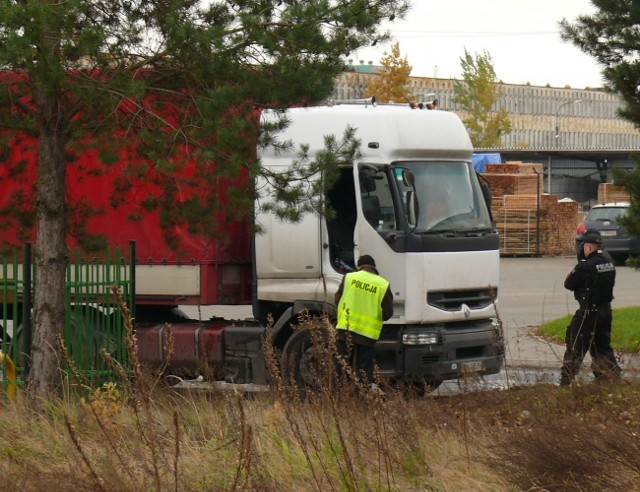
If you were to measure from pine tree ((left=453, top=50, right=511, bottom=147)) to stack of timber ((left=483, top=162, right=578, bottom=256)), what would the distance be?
27.3 metres

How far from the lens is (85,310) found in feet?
39.3

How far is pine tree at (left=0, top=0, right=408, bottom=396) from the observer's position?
9.51 m

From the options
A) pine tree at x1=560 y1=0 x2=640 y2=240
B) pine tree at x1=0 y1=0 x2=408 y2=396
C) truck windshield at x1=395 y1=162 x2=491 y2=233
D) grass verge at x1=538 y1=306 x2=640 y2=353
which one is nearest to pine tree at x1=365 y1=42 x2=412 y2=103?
grass verge at x1=538 y1=306 x2=640 y2=353

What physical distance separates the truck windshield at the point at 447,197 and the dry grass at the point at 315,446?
355cm

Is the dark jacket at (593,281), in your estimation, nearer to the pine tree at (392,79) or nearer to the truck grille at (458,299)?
the truck grille at (458,299)

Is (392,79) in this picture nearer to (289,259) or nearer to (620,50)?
(620,50)

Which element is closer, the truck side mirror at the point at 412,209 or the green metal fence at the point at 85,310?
the green metal fence at the point at 85,310

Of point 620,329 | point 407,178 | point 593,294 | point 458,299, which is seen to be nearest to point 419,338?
point 458,299

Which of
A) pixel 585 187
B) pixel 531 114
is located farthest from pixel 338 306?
pixel 531 114

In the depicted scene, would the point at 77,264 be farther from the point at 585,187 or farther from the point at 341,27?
the point at 585,187

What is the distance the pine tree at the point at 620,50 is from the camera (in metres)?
16.1

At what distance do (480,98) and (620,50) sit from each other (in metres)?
53.1

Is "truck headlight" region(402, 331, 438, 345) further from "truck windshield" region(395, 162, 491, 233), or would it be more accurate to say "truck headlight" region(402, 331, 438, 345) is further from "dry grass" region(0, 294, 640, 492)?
"dry grass" region(0, 294, 640, 492)

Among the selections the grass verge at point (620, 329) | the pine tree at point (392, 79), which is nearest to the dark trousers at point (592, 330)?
the grass verge at point (620, 329)
